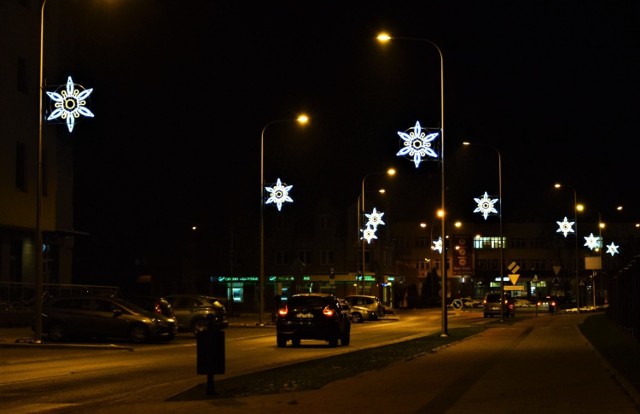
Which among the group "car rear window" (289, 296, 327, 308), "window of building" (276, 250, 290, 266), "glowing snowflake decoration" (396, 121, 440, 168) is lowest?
"car rear window" (289, 296, 327, 308)

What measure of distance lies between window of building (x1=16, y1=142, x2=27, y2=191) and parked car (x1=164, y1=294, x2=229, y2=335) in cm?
1111

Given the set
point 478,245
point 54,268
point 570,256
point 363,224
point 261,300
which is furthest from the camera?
point 478,245

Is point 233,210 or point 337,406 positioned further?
point 233,210

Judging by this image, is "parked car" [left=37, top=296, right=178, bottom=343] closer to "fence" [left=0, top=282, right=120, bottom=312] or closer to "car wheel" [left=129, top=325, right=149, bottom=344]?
"car wheel" [left=129, top=325, right=149, bottom=344]

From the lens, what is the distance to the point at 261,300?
47.3 meters

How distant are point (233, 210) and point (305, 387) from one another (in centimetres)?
7523

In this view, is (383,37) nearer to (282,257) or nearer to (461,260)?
(461,260)

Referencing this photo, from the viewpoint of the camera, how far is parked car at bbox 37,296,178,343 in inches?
1221

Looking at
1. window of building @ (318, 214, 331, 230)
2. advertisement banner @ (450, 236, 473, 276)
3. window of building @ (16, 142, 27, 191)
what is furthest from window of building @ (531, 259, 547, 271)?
window of building @ (16, 142, 27, 191)

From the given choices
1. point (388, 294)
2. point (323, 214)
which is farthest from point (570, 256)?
point (323, 214)

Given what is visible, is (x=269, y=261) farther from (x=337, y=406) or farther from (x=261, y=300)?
(x=337, y=406)

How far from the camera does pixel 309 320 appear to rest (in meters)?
29.5

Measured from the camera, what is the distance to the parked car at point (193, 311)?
38.4 meters

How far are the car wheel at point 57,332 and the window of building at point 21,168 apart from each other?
15.9 m
